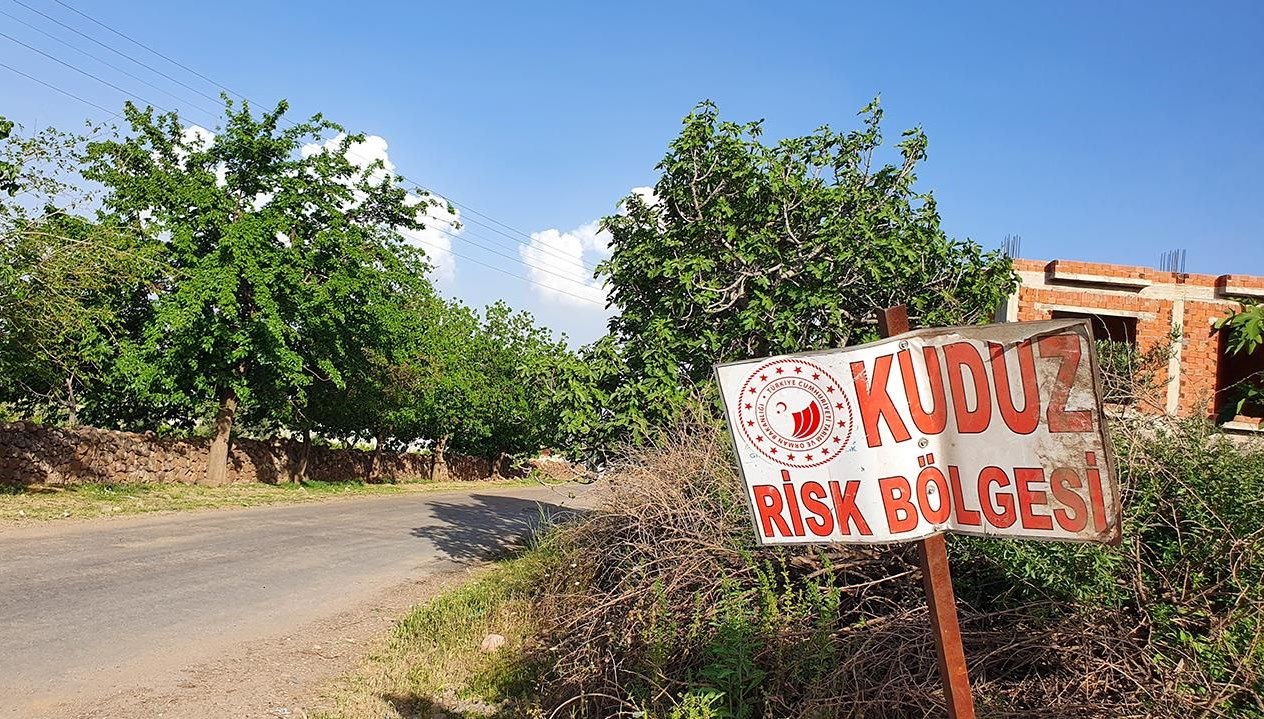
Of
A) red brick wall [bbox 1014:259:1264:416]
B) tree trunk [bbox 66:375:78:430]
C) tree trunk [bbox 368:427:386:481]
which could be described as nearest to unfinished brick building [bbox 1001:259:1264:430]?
red brick wall [bbox 1014:259:1264:416]

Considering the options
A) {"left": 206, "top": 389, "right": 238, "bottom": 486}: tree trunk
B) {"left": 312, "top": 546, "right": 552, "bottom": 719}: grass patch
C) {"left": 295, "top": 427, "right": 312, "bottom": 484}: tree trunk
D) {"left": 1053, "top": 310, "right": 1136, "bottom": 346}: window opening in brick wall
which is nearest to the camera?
{"left": 312, "top": 546, "right": 552, "bottom": 719}: grass patch

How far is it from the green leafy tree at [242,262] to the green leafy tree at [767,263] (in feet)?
45.8

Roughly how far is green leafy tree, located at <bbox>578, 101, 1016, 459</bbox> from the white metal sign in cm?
506

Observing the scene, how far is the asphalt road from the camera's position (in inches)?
252

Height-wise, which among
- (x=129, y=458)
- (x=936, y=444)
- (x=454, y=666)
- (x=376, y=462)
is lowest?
(x=454, y=666)

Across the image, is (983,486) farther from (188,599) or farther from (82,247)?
(82,247)

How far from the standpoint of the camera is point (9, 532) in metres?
12.1

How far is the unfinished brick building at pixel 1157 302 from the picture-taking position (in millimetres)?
14359

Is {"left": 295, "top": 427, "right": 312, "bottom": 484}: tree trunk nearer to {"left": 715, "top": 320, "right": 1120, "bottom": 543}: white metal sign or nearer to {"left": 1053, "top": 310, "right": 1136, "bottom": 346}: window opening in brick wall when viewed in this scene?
{"left": 1053, "top": 310, "right": 1136, "bottom": 346}: window opening in brick wall

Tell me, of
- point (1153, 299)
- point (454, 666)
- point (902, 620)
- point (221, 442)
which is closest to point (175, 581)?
point (454, 666)

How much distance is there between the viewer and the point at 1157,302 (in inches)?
576

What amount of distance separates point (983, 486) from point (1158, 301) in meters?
14.4

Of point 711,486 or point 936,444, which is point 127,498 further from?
point 936,444

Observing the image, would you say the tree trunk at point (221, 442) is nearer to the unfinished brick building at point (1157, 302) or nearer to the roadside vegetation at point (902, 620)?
the roadside vegetation at point (902, 620)
